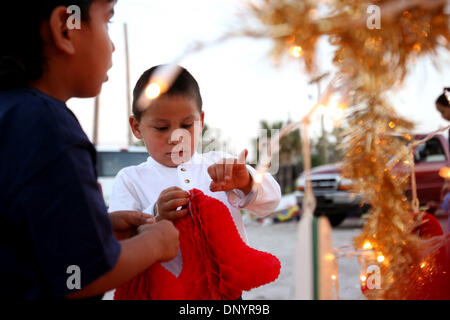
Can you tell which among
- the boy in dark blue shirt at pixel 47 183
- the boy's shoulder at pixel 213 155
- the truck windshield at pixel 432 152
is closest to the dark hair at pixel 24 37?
the boy in dark blue shirt at pixel 47 183

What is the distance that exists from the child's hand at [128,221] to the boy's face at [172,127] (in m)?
0.34

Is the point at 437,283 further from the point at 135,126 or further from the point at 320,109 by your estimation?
the point at 135,126

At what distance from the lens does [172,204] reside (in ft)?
3.51

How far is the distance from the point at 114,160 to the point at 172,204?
6.69m

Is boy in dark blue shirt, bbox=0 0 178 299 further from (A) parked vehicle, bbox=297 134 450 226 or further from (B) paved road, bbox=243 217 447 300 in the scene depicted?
(A) parked vehicle, bbox=297 134 450 226

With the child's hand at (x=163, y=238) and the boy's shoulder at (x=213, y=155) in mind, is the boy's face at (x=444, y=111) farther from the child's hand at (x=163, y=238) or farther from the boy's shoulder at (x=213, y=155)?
the child's hand at (x=163, y=238)

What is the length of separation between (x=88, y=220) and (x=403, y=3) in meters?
0.76

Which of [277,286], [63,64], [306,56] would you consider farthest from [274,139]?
[277,286]

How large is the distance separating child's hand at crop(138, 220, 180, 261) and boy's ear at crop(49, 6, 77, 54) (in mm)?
428

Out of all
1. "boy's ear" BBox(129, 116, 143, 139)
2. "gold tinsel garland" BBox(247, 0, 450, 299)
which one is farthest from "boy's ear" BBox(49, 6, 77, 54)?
"boy's ear" BBox(129, 116, 143, 139)

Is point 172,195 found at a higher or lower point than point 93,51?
lower

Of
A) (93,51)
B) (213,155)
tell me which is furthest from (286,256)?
(93,51)

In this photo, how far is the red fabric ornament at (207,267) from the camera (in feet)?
3.18

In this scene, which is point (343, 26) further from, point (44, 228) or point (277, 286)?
point (277, 286)
